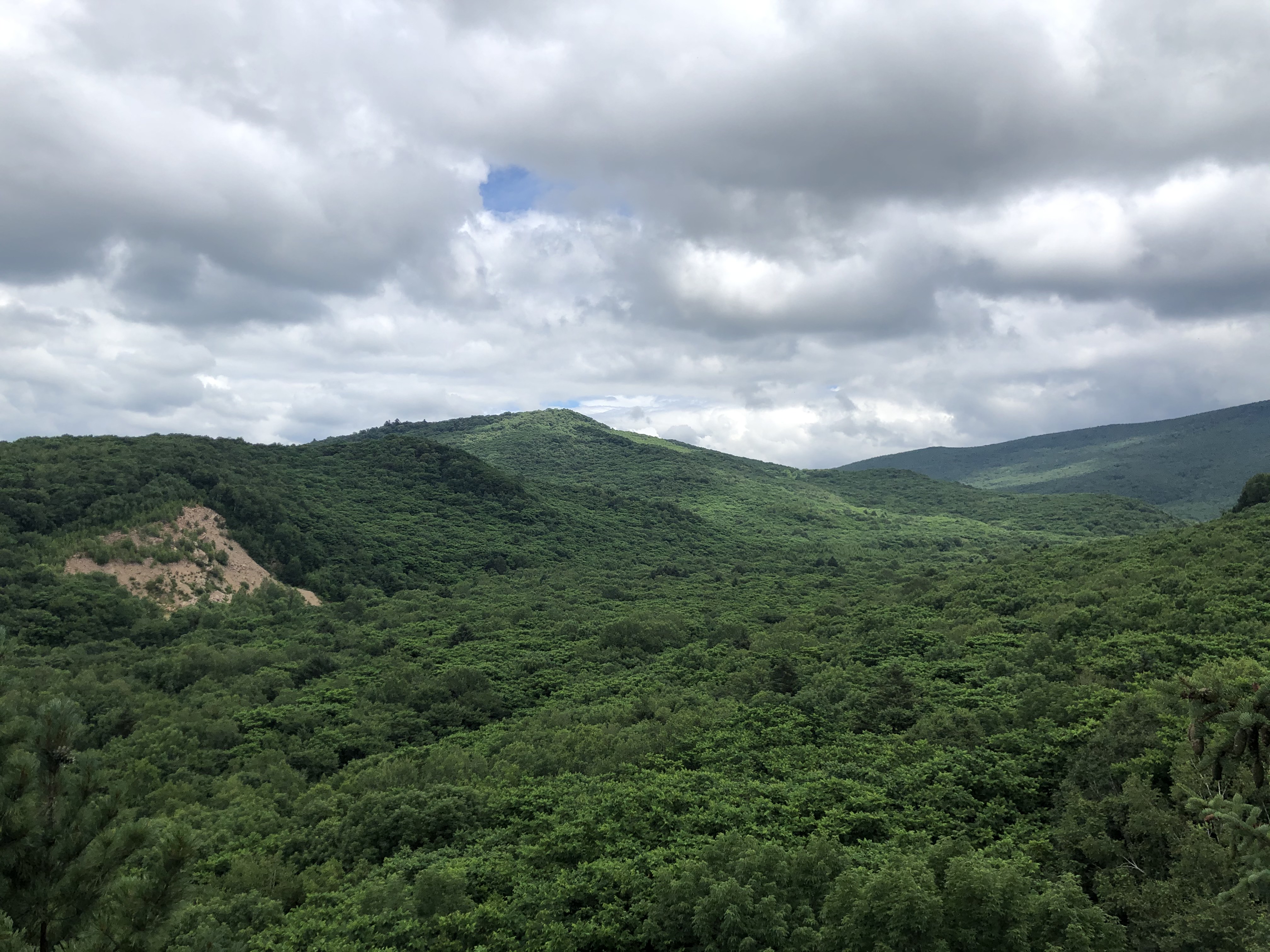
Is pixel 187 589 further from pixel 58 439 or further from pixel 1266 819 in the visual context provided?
pixel 1266 819

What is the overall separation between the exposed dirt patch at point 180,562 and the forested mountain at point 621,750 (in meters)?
1.01

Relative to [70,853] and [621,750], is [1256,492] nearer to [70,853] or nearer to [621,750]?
[621,750]

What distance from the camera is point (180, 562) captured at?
59.0m

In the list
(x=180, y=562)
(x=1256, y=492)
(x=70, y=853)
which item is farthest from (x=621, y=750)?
(x=1256, y=492)

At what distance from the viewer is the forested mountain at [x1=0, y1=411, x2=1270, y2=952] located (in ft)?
39.3

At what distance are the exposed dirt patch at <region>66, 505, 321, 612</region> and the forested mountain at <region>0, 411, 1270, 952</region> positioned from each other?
1.01 metres

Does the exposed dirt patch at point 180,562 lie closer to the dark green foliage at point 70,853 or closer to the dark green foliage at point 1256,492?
the dark green foliage at point 70,853

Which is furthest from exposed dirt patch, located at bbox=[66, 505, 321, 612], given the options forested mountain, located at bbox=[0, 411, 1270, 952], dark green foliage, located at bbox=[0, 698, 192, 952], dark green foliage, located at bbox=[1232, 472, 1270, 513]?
dark green foliage, located at bbox=[1232, 472, 1270, 513]

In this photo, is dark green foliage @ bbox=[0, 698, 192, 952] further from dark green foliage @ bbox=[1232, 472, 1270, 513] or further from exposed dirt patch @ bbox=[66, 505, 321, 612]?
dark green foliage @ bbox=[1232, 472, 1270, 513]

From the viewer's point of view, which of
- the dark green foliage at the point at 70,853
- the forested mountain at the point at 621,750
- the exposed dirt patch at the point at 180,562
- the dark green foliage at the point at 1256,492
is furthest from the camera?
the dark green foliage at the point at 1256,492

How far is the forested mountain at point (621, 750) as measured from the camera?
12.0 metres

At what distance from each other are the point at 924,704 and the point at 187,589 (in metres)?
57.3

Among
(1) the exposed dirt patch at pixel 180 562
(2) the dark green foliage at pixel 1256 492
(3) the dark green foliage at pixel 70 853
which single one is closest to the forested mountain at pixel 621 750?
(3) the dark green foliage at pixel 70 853

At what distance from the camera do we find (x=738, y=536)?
4412 inches
